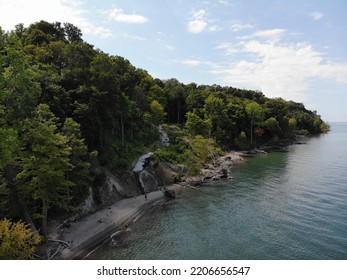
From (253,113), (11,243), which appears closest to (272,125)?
(253,113)

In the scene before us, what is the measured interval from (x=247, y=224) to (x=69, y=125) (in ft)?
85.2

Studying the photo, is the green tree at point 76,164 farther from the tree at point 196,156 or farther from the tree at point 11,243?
the tree at point 196,156

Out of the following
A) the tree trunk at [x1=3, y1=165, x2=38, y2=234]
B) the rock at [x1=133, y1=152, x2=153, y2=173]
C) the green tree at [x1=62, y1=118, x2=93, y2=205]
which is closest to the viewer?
the tree trunk at [x1=3, y1=165, x2=38, y2=234]

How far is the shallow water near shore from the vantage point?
29703mm

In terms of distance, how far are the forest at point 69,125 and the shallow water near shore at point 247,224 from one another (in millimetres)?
8820

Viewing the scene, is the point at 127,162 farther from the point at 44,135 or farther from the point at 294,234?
the point at 294,234

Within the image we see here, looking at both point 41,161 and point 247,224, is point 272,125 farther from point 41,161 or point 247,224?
point 41,161

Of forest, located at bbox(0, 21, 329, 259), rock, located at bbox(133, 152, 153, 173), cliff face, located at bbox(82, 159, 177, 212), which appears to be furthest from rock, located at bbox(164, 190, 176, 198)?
forest, located at bbox(0, 21, 329, 259)

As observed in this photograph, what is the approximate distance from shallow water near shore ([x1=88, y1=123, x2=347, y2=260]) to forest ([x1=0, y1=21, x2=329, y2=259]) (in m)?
8.82

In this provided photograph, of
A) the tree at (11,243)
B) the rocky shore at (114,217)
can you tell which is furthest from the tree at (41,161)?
the tree at (11,243)

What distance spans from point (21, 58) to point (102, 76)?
22455 millimetres

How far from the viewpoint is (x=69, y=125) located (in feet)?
118

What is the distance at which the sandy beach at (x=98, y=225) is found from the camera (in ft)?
98.1

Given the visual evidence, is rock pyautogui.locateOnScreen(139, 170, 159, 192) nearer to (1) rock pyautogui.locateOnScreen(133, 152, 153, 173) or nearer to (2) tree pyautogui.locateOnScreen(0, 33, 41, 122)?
(1) rock pyautogui.locateOnScreen(133, 152, 153, 173)
